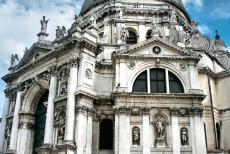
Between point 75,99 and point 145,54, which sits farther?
point 145,54

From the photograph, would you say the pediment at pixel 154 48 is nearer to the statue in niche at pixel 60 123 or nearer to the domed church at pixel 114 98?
the domed church at pixel 114 98

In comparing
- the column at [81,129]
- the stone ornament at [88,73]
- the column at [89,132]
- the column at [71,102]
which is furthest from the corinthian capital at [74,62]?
the column at [89,132]

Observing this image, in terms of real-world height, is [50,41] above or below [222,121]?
above

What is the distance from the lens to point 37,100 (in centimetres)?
2952

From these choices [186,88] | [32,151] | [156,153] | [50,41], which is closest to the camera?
[156,153]

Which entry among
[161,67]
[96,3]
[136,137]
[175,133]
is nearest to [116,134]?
[136,137]

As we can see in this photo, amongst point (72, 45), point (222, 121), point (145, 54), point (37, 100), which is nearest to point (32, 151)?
point (37, 100)

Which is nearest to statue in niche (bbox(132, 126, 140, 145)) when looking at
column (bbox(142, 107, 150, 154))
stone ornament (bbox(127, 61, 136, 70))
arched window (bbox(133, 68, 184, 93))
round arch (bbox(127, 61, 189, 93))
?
column (bbox(142, 107, 150, 154))

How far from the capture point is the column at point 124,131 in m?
23.2

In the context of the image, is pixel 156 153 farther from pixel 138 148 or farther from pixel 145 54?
pixel 145 54

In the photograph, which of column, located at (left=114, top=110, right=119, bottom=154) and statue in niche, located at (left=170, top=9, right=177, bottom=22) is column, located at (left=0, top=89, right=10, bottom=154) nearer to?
column, located at (left=114, top=110, right=119, bottom=154)

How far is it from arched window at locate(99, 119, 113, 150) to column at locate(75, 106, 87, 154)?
1.97 metres

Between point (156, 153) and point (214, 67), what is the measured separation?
464 inches

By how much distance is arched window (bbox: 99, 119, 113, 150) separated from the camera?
2508 cm
